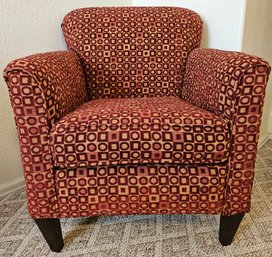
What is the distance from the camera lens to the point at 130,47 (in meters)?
1.32

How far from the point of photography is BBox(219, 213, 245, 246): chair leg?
36.5 inches

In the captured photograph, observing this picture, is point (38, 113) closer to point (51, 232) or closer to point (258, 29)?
point (51, 232)

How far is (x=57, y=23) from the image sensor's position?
1.41m

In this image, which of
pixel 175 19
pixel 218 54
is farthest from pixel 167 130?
pixel 175 19

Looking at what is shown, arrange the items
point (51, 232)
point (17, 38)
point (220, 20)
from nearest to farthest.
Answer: point (51, 232) → point (17, 38) → point (220, 20)

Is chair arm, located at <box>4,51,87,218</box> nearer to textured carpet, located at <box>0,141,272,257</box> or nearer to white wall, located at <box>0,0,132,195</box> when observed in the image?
textured carpet, located at <box>0,141,272,257</box>

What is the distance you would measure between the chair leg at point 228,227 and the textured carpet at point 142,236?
27mm

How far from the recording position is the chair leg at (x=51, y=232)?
916 millimetres

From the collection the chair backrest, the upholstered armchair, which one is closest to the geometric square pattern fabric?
the upholstered armchair

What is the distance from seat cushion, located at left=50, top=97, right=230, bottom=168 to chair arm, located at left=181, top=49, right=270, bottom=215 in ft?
0.14

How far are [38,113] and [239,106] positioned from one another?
58 centimetres

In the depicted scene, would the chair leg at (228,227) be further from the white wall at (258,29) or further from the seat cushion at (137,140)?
the white wall at (258,29)

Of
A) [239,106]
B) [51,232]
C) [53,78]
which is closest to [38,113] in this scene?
[53,78]

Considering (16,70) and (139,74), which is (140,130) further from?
(139,74)
